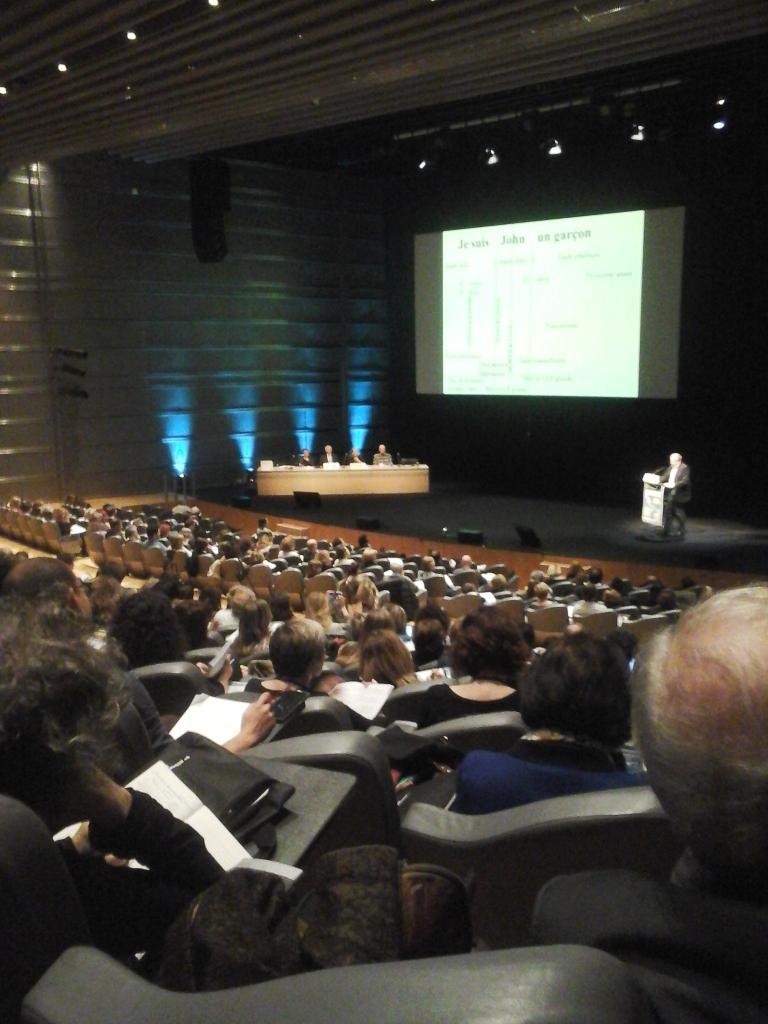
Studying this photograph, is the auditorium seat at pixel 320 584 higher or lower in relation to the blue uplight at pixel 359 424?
lower

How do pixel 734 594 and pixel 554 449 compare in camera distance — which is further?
pixel 554 449

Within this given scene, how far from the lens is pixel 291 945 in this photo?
0.86 metres

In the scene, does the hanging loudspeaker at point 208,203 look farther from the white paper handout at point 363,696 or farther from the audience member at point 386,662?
the white paper handout at point 363,696

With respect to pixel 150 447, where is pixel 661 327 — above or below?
above

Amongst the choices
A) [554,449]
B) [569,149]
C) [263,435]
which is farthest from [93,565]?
[569,149]

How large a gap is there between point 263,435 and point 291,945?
14.5 m

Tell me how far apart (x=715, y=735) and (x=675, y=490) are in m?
9.66

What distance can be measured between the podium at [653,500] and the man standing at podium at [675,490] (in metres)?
0.06

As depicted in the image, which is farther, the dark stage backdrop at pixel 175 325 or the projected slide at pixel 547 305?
the dark stage backdrop at pixel 175 325

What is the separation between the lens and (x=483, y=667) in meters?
2.85

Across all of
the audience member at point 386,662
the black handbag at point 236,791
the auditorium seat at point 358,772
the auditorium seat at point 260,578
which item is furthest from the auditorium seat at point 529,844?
the auditorium seat at point 260,578

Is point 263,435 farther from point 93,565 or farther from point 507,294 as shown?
point 93,565

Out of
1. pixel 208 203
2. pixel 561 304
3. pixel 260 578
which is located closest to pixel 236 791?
pixel 260 578

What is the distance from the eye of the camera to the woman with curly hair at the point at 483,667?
2.67 metres
